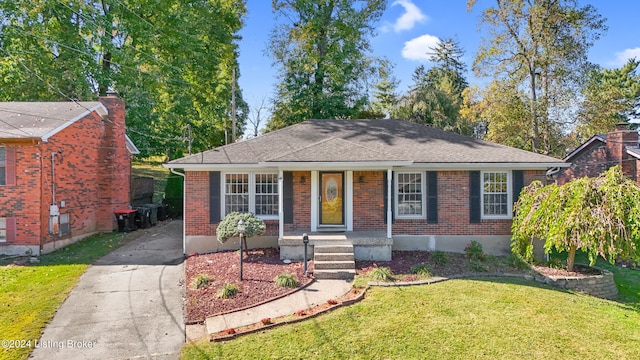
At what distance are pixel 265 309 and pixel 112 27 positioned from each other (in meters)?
20.6

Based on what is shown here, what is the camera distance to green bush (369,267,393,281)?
8090 millimetres

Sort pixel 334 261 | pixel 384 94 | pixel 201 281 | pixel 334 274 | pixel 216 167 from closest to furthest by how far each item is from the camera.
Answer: pixel 201 281 < pixel 334 274 < pixel 334 261 < pixel 216 167 < pixel 384 94

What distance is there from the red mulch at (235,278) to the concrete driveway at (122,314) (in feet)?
1.05

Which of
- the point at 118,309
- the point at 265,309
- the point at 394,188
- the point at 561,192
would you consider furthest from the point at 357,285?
the point at 561,192

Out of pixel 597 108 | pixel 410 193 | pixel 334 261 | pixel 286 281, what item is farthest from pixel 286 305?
pixel 597 108

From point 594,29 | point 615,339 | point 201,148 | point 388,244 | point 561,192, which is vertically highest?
point 594,29

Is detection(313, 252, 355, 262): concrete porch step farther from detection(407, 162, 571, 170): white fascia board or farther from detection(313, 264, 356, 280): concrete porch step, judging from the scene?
detection(407, 162, 571, 170): white fascia board

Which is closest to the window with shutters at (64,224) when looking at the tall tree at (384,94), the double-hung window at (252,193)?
the double-hung window at (252,193)

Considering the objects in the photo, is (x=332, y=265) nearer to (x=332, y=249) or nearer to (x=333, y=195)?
(x=332, y=249)

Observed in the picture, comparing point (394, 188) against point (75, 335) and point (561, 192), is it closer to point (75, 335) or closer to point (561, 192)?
point (561, 192)

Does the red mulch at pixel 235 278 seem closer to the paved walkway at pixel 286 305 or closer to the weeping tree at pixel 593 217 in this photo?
the paved walkway at pixel 286 305

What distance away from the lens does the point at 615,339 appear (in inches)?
227

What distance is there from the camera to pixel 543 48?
2053 cm

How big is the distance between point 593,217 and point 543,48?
1684 cm
